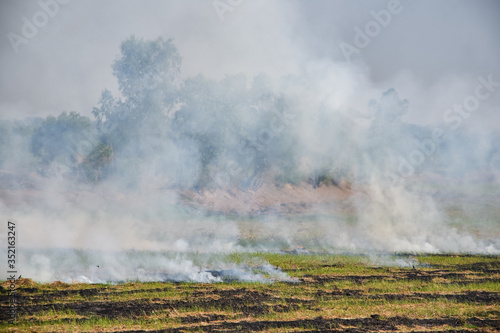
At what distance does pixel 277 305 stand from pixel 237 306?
1993mm

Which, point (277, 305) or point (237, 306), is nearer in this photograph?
point (237, 306)

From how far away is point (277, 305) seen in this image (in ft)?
72.6

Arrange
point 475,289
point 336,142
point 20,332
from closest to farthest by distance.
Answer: point 20,332 → point 475,289 → point 336,142

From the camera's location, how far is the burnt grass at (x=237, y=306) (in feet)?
62.0

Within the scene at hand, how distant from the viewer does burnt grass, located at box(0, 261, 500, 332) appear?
744 inches

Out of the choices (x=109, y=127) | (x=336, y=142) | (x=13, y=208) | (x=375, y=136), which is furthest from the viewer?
(x=336, y=142)

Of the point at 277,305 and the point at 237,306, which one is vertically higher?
the point at 237,306

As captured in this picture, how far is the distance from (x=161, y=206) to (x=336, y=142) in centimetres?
3589

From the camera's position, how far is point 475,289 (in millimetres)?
26484

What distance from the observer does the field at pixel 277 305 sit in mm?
18875

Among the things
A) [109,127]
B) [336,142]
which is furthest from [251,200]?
[109,127]

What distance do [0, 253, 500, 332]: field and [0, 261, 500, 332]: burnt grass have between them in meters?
0.04

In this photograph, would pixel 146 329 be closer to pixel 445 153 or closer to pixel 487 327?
pixel 487 327

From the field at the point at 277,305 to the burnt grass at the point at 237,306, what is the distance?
43 millimetres
